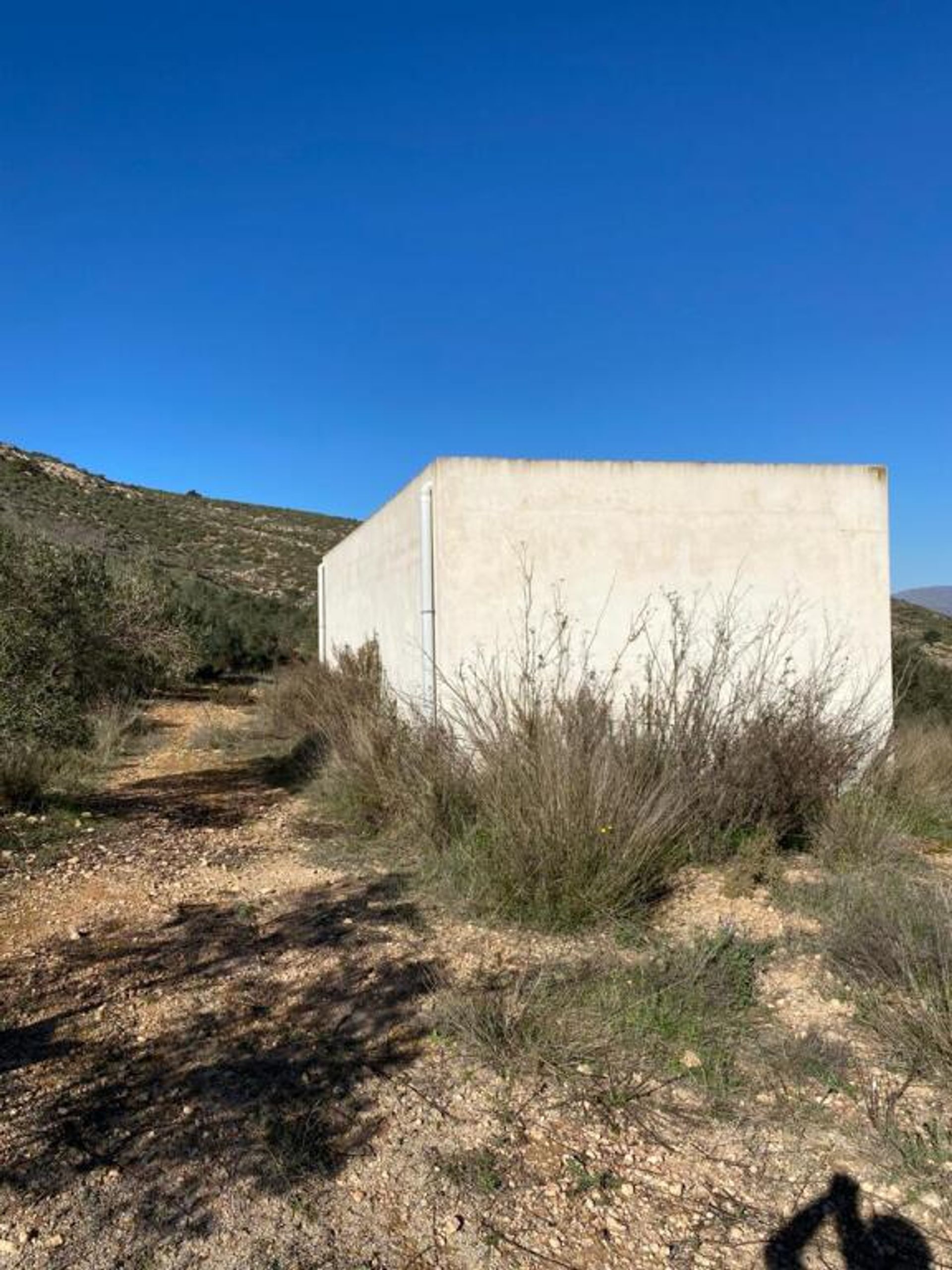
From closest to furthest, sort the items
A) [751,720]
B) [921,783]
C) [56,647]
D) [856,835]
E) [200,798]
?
[856,835] < [751,720] < [56,647] < [921,783] < [200,798]

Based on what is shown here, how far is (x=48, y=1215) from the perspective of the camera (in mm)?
2285

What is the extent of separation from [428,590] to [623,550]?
1.75 metres

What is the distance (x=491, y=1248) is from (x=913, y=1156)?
54.6 inches

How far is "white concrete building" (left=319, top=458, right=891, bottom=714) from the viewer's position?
682 cm

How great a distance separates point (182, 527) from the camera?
36.1 m

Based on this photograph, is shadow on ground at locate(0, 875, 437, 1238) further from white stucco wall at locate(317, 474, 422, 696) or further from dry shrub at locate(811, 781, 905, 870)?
white stucco wall at locate(317, 474, 422, 696)

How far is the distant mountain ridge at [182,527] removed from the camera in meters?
29.0

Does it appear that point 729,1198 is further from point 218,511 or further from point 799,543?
point 218,511

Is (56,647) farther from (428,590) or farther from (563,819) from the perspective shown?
(563,819)

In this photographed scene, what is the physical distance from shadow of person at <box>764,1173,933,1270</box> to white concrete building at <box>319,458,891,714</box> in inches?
175

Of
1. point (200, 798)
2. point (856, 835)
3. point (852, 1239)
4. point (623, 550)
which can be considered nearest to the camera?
point (852, 1239)

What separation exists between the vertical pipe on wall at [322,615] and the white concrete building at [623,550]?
20.2 feet

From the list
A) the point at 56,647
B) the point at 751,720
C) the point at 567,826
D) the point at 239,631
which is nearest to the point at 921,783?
the point at 751,720

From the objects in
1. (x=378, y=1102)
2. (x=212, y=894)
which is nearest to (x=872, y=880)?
(x=378, y=1102)
